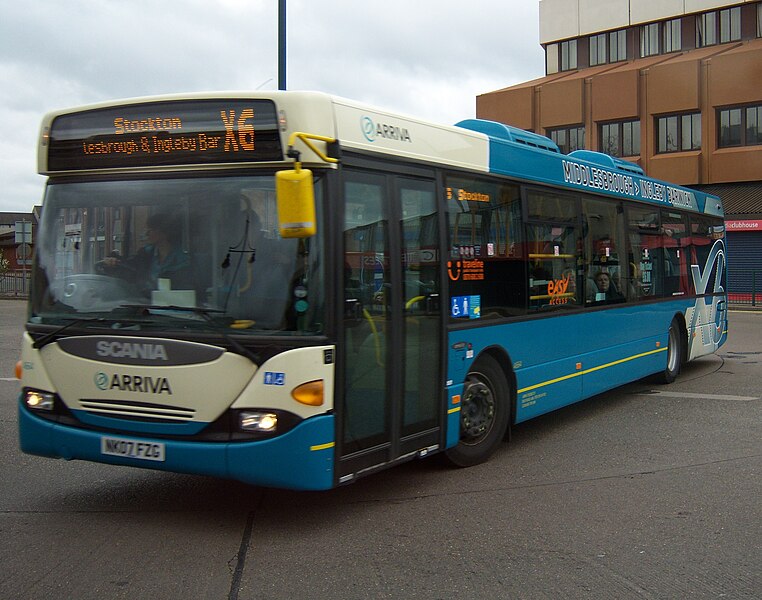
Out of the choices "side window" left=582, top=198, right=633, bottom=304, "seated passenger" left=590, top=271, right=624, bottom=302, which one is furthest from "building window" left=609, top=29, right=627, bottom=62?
"seated passenger" left=590, top=271, right=624, bottom=302

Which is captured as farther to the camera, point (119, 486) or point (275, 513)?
point (119, 486)

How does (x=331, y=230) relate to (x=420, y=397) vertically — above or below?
above

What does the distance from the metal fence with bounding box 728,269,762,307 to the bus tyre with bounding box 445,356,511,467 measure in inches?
1069

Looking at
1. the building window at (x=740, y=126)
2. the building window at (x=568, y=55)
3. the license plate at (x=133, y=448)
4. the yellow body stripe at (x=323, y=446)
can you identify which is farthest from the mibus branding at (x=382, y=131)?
the building window at (x=568, y=55)

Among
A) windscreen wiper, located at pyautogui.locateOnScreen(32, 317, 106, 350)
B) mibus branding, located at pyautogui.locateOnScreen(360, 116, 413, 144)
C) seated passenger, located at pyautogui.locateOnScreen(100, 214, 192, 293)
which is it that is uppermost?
mibus branding, located at pyautogui.locateOnScreen(360, 116, 413, 144)

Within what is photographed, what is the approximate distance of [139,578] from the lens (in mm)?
4629

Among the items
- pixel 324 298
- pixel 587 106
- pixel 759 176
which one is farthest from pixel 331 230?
pixel 587 106

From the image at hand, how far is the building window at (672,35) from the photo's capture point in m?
41.9

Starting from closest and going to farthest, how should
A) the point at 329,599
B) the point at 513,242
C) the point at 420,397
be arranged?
1. the point at 329,599
2. the point at 420,397
3. the point at 513,242

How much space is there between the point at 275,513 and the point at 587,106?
3844cm

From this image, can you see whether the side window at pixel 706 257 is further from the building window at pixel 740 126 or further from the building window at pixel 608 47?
the building window at pixel 608 47

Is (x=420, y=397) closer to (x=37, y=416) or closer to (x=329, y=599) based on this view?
(x=329, y=599)

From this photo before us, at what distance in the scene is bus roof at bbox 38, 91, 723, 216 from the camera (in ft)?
17.7

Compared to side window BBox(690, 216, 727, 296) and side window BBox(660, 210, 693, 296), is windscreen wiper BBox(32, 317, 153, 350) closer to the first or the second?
side window BBox(660, 210, 693, 296)
